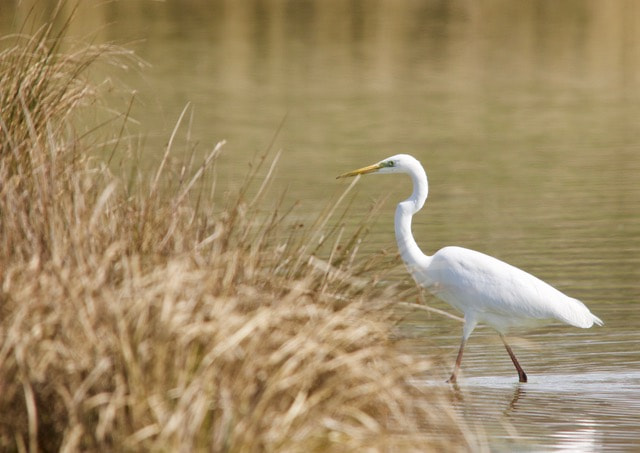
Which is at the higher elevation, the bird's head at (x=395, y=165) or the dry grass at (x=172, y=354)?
the dry grass at (x=172, y=354)

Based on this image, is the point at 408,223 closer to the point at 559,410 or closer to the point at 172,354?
the point at 559,410

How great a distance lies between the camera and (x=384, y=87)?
25.1 metres

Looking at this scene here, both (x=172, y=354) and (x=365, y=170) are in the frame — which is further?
(x=365, y=170)

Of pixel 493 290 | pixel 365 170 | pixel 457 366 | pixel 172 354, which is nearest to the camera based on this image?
pixel 172 354

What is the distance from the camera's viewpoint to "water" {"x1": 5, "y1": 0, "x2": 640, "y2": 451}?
25.9 ft

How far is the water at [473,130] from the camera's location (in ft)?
25.9

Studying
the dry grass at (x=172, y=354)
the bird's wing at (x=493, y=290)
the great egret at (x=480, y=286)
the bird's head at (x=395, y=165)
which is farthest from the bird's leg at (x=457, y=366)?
the dry grass at (x=172, y=354)

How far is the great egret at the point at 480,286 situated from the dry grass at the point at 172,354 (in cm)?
308

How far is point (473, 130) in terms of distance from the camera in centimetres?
1948

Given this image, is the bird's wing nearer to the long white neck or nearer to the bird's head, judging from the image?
the long white neck

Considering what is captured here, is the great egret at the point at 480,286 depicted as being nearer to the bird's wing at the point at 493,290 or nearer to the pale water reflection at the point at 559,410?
the bird's wing at the point at 493,290

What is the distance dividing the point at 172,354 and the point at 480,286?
4.22 meters

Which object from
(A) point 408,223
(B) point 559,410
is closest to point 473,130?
(A) point 408,223

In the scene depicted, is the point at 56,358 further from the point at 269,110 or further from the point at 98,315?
the point at 269,110
